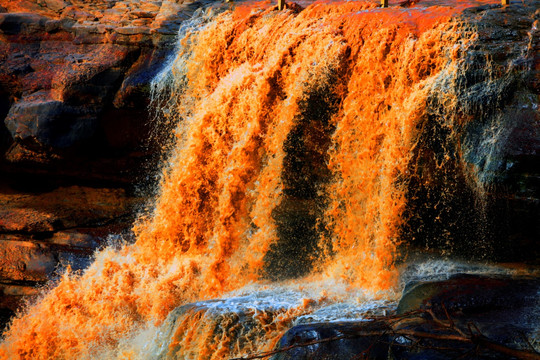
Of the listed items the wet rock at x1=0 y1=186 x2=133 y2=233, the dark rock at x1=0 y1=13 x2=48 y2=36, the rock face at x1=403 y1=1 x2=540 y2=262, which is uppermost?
the dark rock at x1=0 y1=13 x2=48 y2=36

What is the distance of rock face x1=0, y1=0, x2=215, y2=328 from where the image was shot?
7.18 metres

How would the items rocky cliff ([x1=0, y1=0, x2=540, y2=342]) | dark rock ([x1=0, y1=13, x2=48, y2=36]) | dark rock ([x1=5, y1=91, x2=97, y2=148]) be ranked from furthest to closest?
dark rock ([x1=0, y1=13, x2=48, y2=36]), dark rock ([x1=5, y1=91, x2=97, y2=148]), rocky cliff ([x1=0, y1=0, x2=540, y2=342])

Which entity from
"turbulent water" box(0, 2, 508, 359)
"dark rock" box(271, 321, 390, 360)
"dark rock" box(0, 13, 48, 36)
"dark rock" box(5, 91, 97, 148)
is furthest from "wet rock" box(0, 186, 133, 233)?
"dark rock" box(271, 321, 390, 360)

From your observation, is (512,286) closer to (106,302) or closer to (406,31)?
(406,31)

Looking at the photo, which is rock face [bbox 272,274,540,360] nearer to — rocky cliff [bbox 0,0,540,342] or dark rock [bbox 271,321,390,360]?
dark rock [bbox 271,321,390,360]

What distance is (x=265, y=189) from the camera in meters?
6.12

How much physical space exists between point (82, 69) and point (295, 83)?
3.12 m

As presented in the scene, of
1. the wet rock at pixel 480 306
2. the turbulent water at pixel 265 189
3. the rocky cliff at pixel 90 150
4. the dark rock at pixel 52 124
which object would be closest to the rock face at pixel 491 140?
the rocky cliff at pixel 90 150

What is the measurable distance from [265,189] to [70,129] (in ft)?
9.49

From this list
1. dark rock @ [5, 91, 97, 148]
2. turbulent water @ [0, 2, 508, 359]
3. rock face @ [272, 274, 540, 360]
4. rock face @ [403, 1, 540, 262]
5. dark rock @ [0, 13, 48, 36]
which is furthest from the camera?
dark rock @ [0, 13, 48, 36]

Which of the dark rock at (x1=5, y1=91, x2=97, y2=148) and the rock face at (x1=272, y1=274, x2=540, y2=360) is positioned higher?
the dark rock at (x1=5, y1=91, x2=97, y2=148)

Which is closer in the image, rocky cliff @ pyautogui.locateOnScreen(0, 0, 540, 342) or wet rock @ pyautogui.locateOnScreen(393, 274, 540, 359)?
wet rock @ pyautogui.locateOnScreen(393, 274, 540, 359)

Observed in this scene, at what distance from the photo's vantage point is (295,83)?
5.89m

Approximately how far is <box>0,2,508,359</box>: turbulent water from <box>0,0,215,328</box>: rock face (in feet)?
1.45
